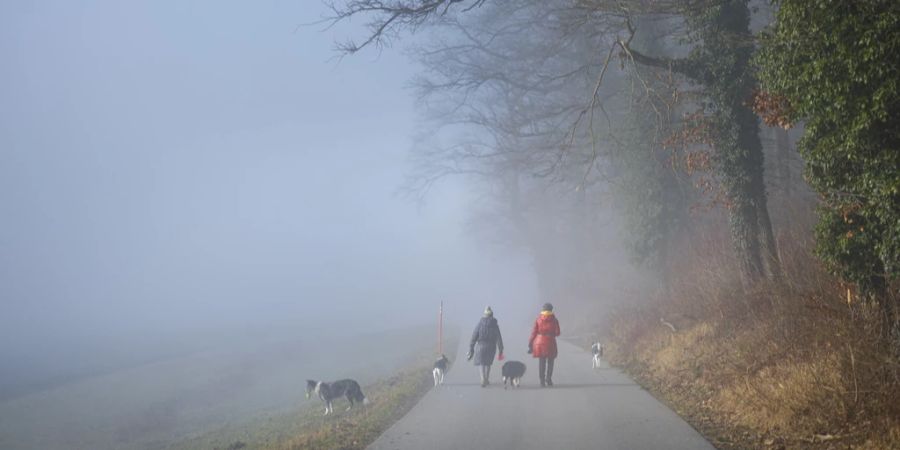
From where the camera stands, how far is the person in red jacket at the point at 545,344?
40.9 feet

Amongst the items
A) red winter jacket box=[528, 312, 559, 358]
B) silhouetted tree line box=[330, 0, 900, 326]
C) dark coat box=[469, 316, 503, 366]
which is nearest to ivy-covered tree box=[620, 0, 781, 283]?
silhouetted tree line box=[330, 0, 900, 326]

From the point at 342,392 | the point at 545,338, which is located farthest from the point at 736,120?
the point at 342,392

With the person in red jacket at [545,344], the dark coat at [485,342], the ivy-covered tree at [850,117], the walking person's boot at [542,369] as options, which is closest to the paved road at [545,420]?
the walking person's boot at [542,369]

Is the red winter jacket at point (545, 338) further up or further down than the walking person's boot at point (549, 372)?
further up

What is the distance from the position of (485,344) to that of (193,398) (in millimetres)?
17604

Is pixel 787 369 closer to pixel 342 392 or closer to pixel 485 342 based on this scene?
pixel 485 342

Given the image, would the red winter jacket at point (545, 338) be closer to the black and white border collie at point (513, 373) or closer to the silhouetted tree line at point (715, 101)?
the black and white border collie at point (513, 373)

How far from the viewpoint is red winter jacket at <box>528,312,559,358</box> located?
491 inches

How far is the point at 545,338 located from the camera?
12492mm

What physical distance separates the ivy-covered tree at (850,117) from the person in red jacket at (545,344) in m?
6.12

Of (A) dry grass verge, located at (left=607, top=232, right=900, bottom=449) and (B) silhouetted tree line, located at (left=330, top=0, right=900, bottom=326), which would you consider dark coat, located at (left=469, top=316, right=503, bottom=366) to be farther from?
(B) silhouetted tree line, located at (left=330, top=0, right=900, bottom=326)

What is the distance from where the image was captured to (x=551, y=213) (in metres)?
38.5

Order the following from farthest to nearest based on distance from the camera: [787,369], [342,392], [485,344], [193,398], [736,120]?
1. [193,398]
2. [342,392]
3. [485,344]
4. [736,120]
5. [787,369]

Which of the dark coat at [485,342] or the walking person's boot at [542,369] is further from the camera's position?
the dark coat at [485,342]
